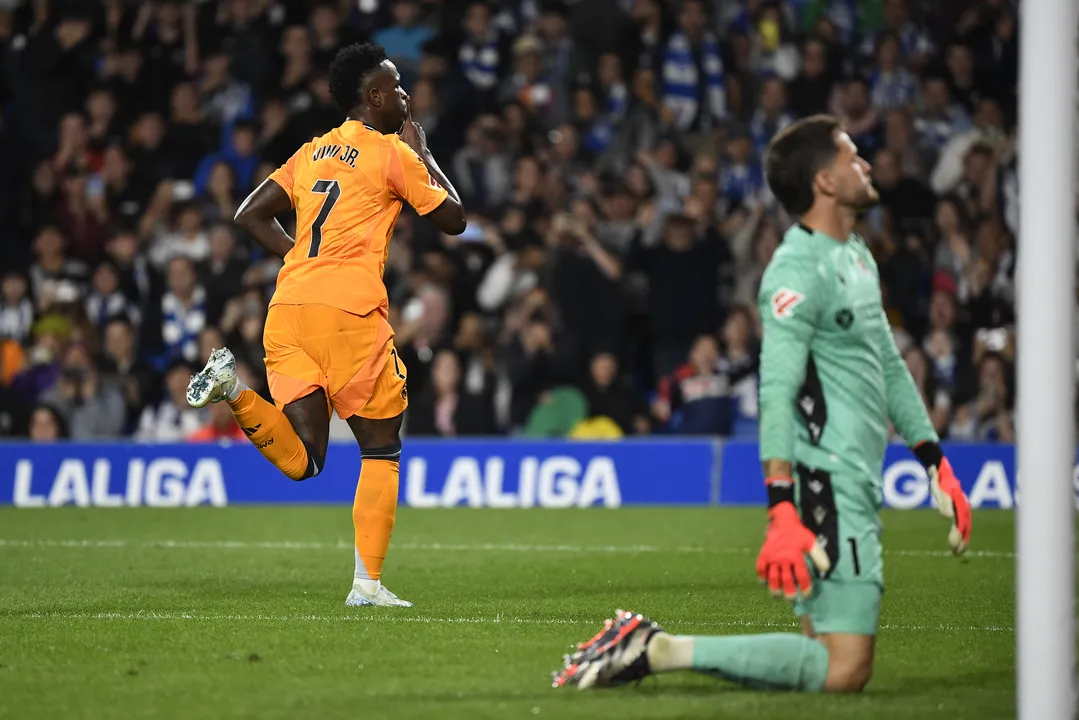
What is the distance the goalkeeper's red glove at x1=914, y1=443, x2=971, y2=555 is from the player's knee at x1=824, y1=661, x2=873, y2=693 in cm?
45

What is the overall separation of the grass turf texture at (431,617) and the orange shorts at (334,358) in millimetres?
923

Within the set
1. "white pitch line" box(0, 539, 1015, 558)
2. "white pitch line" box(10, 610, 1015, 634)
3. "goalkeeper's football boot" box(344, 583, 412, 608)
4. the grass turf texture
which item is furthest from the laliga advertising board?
"white pitch line" box(10, 610, 1015, 634)

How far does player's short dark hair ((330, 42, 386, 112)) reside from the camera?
7789 mm

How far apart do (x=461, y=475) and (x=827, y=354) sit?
9160 mm

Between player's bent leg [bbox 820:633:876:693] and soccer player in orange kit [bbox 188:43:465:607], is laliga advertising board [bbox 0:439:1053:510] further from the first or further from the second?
player's bent leg [bbox 820:633:876:693]

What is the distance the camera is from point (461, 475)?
14.3 m

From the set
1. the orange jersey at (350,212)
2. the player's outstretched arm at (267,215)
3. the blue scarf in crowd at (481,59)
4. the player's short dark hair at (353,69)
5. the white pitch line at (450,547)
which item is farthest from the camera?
the blue scarf in crowd at (481,59)

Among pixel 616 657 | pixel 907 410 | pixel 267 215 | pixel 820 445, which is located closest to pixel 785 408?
pixel 820 445

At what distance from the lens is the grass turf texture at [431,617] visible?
17.3ft

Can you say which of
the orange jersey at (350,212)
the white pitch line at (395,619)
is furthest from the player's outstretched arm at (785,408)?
the orange jersey at (350,212)

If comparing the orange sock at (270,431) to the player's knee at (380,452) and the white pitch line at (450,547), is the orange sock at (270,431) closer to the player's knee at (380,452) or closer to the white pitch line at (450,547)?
the player's knee at (380,452)

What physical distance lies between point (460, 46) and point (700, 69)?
254cm

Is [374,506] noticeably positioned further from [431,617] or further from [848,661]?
[848,661]

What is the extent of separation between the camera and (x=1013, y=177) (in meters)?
16.3
